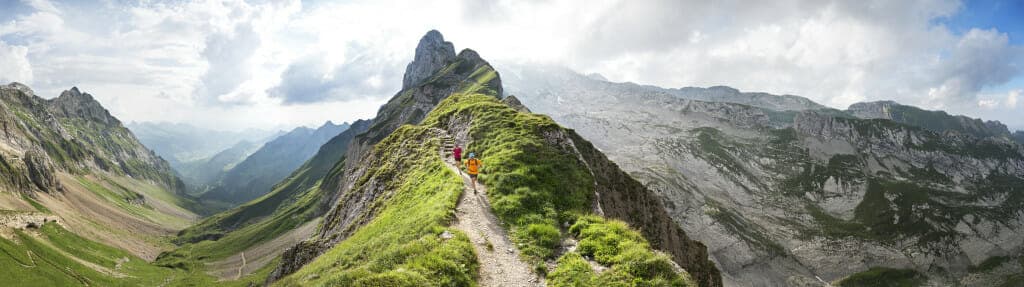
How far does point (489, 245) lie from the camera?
2214 cm

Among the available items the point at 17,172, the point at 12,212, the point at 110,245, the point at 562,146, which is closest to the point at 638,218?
the point at 562,146

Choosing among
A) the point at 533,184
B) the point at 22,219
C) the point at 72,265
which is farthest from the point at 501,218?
the point at 22,219

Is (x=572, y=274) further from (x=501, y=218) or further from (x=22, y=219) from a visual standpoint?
(x=22, y=219)

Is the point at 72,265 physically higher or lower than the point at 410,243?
lower

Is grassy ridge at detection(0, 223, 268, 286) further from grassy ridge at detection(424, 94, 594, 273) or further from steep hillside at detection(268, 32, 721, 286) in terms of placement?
grassy ridge at detection(424, 94, 594, 273)

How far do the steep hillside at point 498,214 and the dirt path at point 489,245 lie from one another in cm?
55

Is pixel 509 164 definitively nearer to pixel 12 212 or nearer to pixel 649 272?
pixel 649 272

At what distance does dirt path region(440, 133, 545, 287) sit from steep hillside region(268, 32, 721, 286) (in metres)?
0.55

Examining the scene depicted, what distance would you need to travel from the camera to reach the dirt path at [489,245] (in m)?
19.5

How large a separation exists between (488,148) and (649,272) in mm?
24427

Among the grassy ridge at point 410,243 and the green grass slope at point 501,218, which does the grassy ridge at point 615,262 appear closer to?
the green grass slope at point 501,218

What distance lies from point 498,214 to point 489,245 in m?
4.51

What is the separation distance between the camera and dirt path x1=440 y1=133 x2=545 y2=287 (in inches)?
766

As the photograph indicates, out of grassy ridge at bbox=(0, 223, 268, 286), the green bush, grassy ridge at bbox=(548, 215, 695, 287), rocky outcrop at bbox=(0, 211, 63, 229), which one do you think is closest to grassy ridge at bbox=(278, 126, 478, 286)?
the green bush
